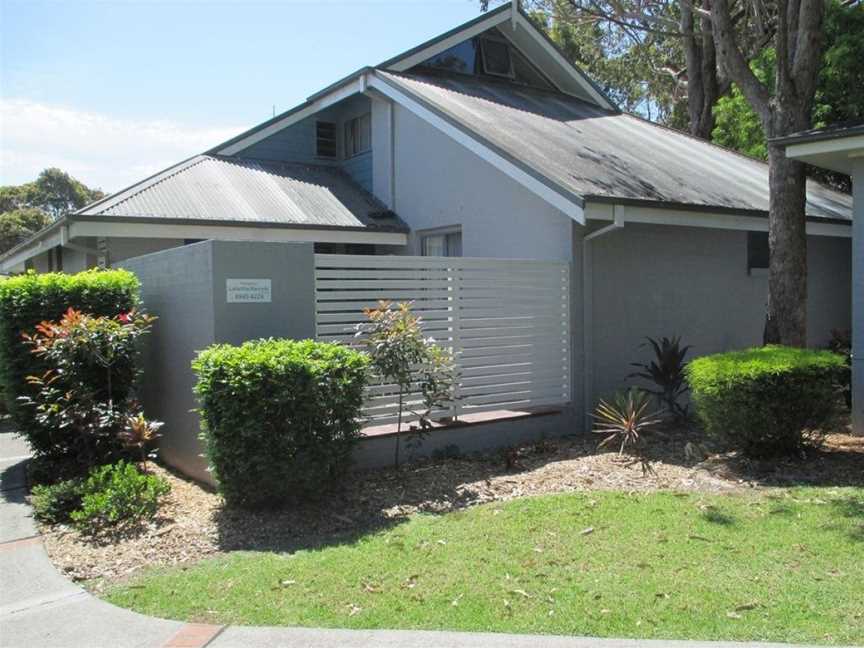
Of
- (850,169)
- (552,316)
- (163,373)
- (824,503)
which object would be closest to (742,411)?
(824,503)

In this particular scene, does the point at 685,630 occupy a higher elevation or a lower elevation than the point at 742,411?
lower

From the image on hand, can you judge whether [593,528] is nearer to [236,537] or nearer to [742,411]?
[742,411]

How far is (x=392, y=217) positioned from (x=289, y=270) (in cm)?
610

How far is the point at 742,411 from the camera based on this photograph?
23.2 feet

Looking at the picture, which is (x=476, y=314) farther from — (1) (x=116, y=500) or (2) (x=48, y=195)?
(2) (x=48, y=195)

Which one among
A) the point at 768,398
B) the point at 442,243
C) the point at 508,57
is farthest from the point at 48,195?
the point at 768,398

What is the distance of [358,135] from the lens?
49.4ft

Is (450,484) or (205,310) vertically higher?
(205,310)

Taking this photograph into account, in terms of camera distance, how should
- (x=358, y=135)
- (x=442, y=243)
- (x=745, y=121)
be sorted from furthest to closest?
1. (x=745, y=121)
2. (x=358, y=135)
3. (x=442, y=243)

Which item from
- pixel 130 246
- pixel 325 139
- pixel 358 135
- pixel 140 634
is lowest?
pixel 140 634

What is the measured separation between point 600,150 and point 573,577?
8388 millimetres

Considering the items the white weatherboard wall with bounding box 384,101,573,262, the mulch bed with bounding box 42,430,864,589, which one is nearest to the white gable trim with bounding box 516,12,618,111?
the white weatherboard wall with bounding box 384,101,573,262

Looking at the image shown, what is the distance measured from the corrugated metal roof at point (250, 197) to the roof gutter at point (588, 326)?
4.18 meters

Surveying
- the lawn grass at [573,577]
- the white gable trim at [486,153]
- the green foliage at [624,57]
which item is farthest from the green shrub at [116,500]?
the green foliage at [624,57]
